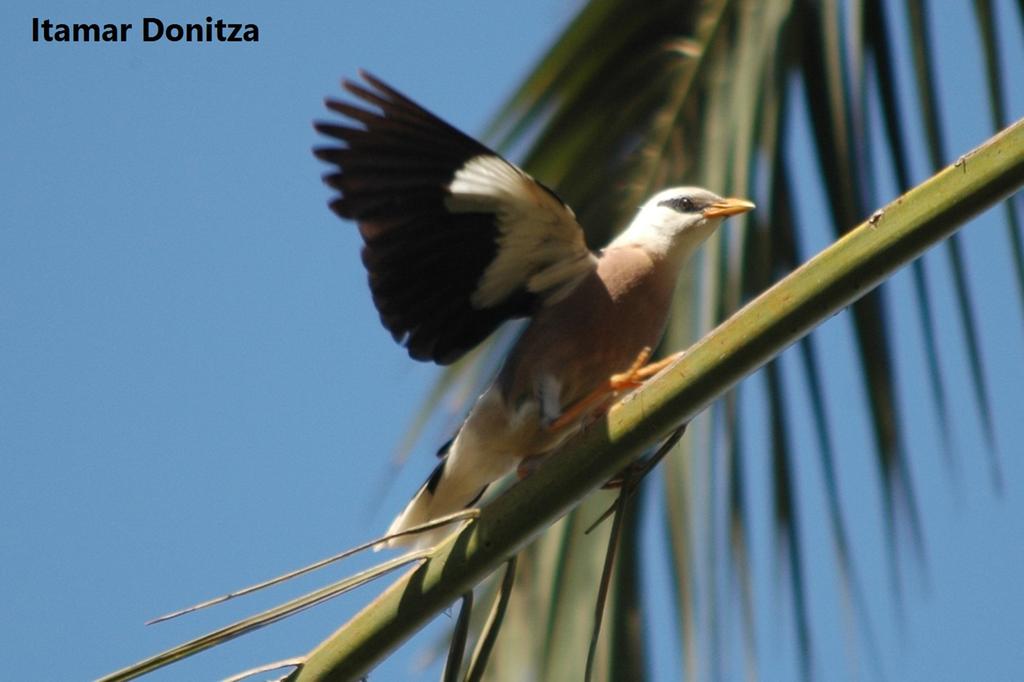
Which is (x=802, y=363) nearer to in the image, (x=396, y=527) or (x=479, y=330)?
(x=479, y=330)

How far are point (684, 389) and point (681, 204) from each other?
47.1 inches

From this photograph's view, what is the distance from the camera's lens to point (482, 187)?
8.95 ft

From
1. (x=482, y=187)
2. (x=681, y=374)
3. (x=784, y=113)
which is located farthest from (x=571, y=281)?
(x=681, y=374)

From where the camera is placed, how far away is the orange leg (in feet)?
8.23

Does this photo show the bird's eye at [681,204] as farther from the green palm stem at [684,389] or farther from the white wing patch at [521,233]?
the green palm stem at [684,389]

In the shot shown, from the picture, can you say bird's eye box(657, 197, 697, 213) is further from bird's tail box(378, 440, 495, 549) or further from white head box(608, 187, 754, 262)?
bird's tail box(378, 440, 495, 549)

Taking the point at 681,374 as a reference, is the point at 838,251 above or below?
above

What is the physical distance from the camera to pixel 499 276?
9.73ft

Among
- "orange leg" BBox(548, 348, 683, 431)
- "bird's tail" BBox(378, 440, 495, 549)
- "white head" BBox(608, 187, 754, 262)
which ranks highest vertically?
"white head" BBox(608, 187, 754, 262)

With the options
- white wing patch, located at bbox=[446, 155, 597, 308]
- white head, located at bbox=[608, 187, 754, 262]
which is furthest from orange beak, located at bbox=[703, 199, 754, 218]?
white wing patch, located at bbox=[446, 155, 597, 308]

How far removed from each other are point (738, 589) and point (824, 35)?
108cm

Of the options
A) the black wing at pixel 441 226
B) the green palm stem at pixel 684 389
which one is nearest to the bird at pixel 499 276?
the black wing at pixel 441 226

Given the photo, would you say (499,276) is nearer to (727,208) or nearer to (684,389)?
(727,208)

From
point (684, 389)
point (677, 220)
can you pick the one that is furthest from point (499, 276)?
point (684, 389)
